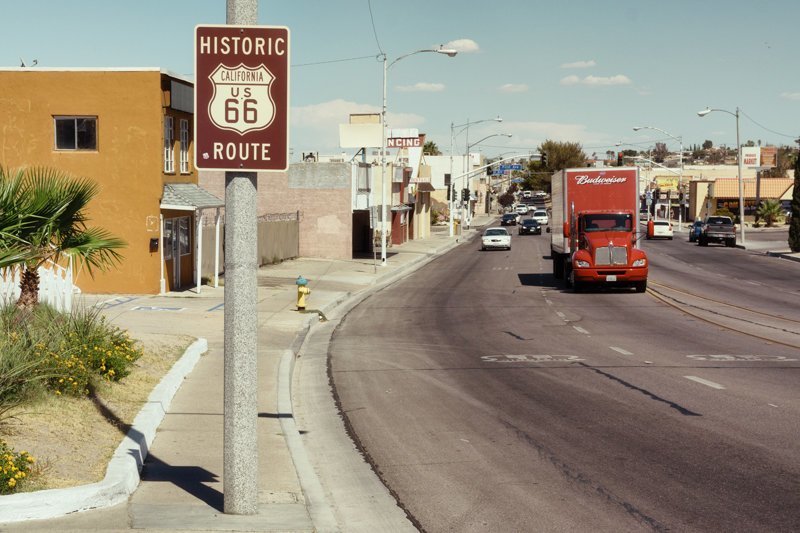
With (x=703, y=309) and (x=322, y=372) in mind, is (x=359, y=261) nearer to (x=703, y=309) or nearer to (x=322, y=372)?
(x=703, y=309)

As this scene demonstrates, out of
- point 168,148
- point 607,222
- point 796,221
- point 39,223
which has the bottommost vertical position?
point 796,221

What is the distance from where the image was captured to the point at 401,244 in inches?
2926

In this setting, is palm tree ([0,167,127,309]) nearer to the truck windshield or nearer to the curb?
the curb

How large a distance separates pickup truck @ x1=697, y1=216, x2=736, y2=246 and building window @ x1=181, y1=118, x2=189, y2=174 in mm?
48492

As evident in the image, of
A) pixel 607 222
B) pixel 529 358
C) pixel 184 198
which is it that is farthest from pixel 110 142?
pixel 529 358

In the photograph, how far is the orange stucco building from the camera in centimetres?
3073

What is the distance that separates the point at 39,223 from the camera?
48.7 ft

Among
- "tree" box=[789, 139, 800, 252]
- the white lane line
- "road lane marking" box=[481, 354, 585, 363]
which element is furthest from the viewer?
"tree" box=[789, 139, 800, 252]

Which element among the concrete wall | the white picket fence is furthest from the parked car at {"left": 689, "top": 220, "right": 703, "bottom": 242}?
the white picket fence

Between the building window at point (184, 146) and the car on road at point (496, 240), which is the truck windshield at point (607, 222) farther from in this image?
the car on road at point (496, 240)

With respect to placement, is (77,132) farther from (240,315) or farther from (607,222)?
(240,315)

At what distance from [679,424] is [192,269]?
25788 millimetres

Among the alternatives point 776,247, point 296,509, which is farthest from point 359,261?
point 296,509

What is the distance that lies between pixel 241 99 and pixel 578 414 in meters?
7.13
